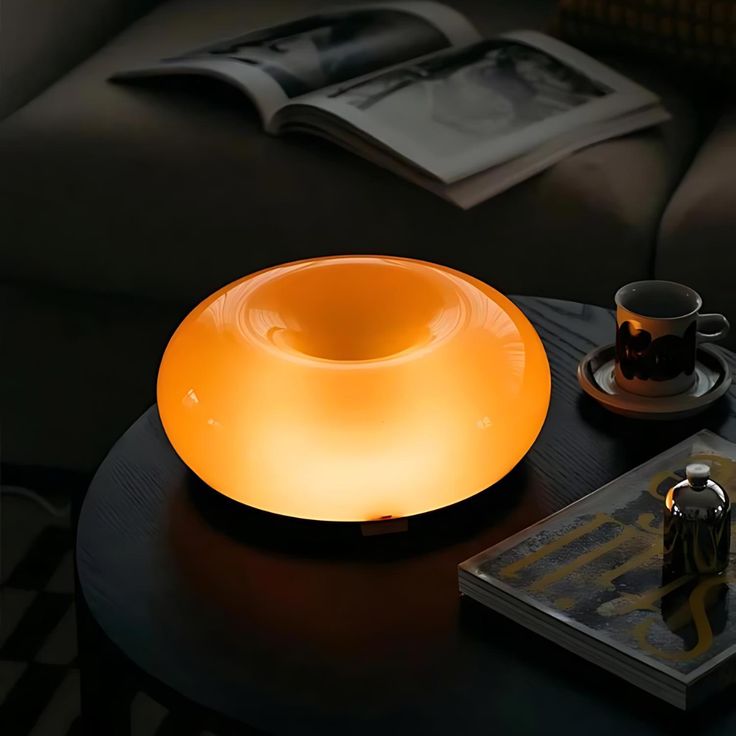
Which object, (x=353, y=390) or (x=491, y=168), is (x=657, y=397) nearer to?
(x=353, y=390)

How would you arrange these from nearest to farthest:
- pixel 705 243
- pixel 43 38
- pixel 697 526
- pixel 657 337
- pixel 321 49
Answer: pixel 697 526 → pixel 657 337 → pixel 705 243 → pixel 321 49 → pixel 43 38

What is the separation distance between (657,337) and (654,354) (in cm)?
2

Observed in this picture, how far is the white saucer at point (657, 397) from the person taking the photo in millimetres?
949

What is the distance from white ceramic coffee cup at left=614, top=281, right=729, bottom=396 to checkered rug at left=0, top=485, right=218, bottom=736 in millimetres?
585

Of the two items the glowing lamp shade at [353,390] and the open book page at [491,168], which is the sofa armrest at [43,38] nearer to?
the open book page at [491,168]

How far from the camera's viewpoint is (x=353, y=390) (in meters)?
0.79

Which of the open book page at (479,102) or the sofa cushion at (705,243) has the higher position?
the open book page at (479,102)

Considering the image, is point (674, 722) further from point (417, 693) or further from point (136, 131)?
point (136, 131)

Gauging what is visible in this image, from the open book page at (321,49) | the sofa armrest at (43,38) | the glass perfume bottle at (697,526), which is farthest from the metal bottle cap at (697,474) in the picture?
the sofa armrest at (43,38)

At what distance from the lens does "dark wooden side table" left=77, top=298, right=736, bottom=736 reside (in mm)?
699

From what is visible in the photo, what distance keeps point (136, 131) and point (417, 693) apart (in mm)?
991

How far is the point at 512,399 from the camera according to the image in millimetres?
837

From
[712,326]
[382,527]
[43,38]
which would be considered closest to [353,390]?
→ [382,527]

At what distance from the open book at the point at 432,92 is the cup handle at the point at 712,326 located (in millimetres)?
426
